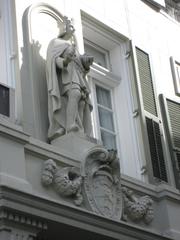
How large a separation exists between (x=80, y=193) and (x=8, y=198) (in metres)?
1.40

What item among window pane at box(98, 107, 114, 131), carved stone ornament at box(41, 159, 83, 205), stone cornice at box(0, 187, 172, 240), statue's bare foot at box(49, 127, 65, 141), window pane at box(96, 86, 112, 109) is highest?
window pane at box(96, 86, 112, 109)

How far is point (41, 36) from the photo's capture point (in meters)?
9.77

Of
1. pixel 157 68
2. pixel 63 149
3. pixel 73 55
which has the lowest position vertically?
pixel 63 149

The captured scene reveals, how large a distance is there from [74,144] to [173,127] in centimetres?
313

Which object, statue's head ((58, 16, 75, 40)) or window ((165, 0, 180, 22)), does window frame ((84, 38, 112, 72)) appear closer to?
statue's head ((58, 16, 75, 40))

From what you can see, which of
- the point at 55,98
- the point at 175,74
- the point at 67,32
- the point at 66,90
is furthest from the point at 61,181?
the point at 175,74

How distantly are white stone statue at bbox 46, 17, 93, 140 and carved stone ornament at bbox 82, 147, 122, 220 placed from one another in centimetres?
49

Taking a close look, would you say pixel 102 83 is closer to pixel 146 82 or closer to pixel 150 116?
pixel 146 82

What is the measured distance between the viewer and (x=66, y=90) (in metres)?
9.32

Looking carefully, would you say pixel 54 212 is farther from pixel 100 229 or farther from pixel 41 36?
pixel 41 36

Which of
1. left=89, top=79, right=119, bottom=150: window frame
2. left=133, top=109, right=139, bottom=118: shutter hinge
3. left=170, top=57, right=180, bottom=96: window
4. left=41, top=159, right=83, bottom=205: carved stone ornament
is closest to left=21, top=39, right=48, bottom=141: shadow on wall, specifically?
left=41, top=159, right=83, bottom=205: carved stone ornament

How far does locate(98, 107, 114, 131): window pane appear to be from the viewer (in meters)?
10.8

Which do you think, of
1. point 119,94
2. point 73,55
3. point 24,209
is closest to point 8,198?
point 24,209

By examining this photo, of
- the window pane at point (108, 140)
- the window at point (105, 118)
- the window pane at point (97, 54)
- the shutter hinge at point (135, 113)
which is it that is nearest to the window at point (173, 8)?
the window pane at point (97, 54)
